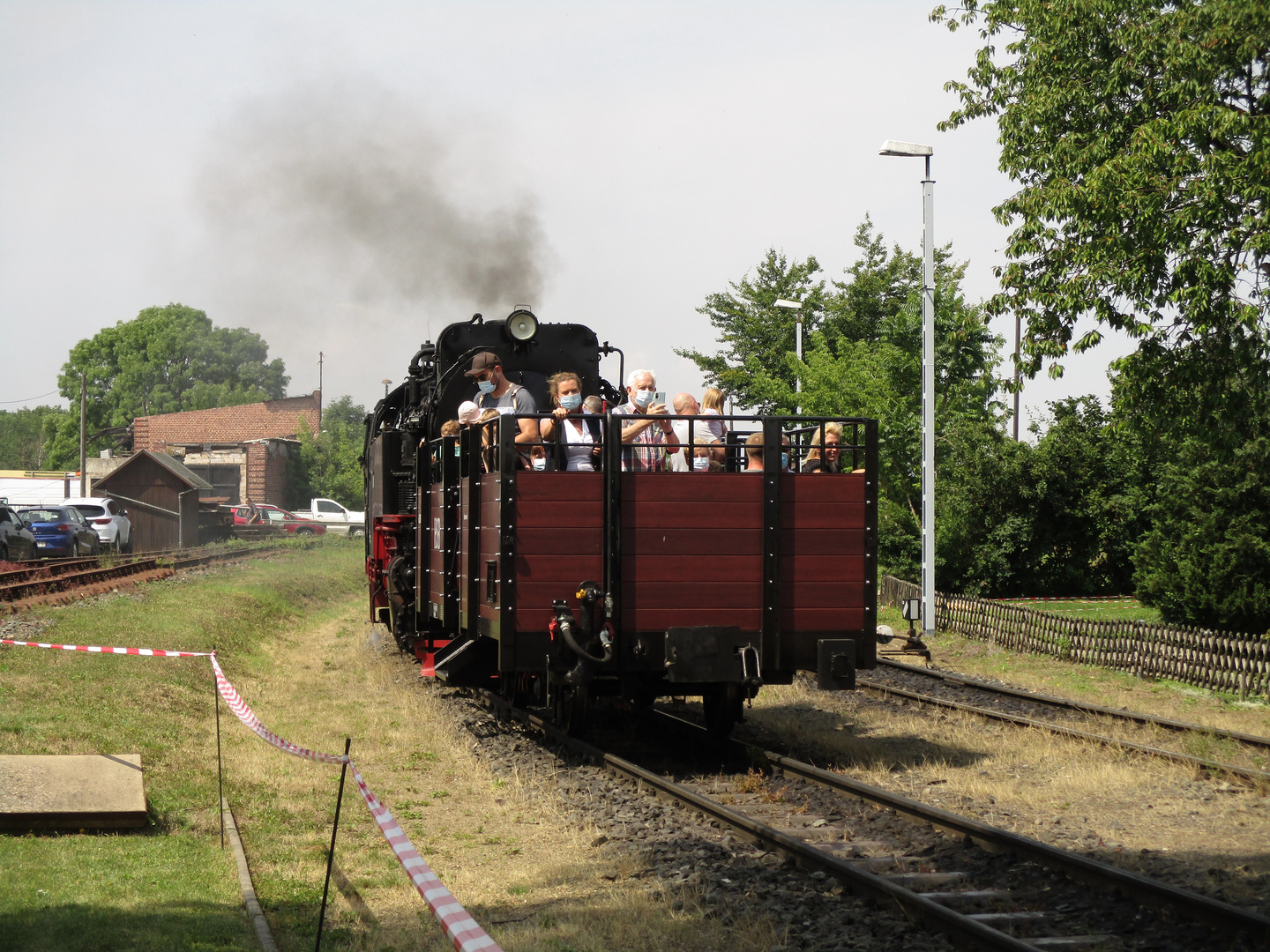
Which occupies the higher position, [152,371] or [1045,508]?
[152,371]

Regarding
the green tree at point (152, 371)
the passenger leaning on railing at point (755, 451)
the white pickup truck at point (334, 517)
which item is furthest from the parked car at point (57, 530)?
A: the green tree at point (152, 371)

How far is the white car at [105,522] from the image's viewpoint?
125ft

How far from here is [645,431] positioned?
959 cm

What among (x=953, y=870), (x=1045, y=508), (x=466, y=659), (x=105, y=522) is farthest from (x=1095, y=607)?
(x=105, y=522)

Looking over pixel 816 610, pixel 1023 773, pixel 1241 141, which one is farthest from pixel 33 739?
pixel 1241 141

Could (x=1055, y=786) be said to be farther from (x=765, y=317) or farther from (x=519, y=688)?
(x=765, y=317)

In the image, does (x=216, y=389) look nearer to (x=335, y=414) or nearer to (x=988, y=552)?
(x=335, y=414)

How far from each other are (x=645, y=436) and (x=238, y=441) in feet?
233

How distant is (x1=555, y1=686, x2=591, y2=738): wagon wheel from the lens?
9.89m

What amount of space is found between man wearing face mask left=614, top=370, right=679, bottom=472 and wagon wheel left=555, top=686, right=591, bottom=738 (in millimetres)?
1860

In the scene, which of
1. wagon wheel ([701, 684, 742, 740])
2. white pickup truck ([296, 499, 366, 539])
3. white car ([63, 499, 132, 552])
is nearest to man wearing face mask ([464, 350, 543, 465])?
wagon wheel ([701, 684, 742, 740])

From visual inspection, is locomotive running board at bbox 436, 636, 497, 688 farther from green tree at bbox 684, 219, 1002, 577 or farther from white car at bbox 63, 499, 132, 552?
white car at bbox 63, 499, 132, 552

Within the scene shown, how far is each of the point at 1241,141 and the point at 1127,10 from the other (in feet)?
7.35

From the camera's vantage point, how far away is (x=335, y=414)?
126125 mm
